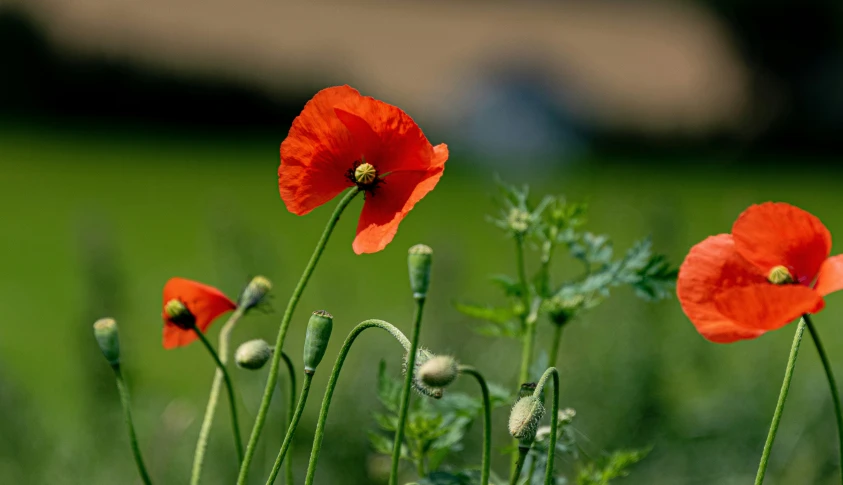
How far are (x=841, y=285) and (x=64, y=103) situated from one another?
13746mm

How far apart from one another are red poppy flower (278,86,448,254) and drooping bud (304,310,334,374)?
0.25 feet

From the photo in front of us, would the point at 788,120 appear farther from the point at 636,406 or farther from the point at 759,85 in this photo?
the point at 636,406

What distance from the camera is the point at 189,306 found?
0.94m

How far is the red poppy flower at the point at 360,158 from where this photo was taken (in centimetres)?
81

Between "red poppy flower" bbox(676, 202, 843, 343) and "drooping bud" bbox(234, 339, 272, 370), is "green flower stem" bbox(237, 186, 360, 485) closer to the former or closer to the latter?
"drooping bud" bbox(234, 339, 272, 370)

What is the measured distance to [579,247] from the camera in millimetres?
1163

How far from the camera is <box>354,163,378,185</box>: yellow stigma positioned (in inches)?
32.5

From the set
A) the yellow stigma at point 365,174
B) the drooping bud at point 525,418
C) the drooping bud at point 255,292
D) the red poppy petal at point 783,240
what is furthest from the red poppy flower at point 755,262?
the drooping bud at point 255,292

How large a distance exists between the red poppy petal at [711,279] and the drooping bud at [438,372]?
0.19 metres

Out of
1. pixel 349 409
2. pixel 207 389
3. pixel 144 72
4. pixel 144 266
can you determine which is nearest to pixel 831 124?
pixel 144 72

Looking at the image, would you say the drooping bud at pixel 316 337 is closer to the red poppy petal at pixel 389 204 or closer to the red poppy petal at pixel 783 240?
the red poppy petal at pixel 389 204

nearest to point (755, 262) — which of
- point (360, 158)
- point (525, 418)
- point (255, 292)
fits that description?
point (525, 418)

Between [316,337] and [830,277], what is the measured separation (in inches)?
15.2

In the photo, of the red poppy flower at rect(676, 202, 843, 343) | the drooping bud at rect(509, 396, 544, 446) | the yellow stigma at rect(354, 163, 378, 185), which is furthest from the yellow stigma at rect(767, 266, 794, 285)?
the yellow stigma at rect(354, 163, 378, 185)
